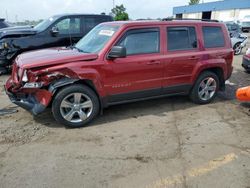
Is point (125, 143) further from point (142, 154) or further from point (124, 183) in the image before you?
point (124, 183)

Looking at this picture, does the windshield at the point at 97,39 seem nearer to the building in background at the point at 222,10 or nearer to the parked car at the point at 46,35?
the parked car at the point at 46,35

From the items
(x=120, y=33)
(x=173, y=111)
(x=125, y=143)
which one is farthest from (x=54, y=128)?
(x=173, y=111)

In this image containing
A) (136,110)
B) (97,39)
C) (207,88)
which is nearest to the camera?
(97,39)

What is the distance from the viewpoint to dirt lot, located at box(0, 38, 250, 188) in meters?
3.29

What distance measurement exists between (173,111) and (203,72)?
1.13 meters

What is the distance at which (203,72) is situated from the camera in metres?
5.91

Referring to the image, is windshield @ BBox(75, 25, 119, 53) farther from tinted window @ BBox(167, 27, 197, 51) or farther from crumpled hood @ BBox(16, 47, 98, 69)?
tinted window @ BBox(167, 27, 197, 51)

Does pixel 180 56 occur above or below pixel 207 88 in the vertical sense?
above

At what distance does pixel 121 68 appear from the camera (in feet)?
15.9

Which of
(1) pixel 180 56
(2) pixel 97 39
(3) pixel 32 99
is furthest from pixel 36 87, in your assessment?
(1) pixel 180 56

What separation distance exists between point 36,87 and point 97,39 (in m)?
1.54

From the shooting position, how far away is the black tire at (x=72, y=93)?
4.50m

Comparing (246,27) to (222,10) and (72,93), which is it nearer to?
(222,10)

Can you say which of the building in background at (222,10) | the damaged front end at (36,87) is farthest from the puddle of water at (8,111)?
the building in background at (222,10)
